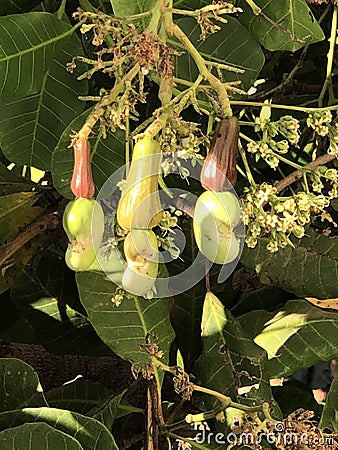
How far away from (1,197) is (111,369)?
0.40m

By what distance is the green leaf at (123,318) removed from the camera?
1.05 m

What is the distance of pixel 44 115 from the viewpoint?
1080mm

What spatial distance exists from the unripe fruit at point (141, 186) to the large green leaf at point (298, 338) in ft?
1.50

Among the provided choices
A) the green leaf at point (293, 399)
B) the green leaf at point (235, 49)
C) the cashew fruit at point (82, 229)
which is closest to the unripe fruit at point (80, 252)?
the cashew fruit at point (82, 229)

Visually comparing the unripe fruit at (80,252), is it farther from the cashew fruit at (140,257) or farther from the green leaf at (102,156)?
the green leaf at (102,156)

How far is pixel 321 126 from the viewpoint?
856 mm

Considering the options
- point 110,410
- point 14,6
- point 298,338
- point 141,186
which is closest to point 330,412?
point 298,338

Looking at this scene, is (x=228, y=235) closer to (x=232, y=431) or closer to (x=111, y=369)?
(x=232, y=431)

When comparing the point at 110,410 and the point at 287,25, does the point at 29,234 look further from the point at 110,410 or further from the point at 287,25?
the point at 287,25

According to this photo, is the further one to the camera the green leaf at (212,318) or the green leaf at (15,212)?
the green leaf at (15,212)

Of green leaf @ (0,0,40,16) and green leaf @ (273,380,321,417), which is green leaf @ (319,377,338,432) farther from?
green leaf @ (0,0,40,16)

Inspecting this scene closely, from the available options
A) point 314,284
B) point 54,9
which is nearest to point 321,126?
point 314,284

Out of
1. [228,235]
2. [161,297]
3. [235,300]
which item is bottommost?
[235,300]

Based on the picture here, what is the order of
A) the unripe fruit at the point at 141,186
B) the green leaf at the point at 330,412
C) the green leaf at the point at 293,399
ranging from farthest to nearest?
the green leaf at the point at 293,399 < the green leaf at the point at 330,412 < the unripe fruit at the point at 141,186
